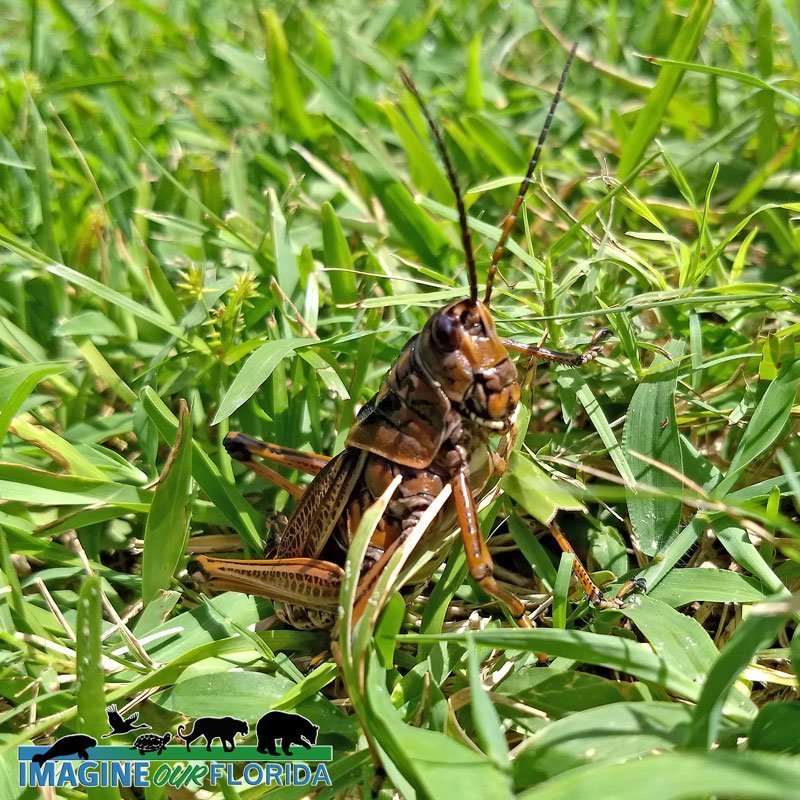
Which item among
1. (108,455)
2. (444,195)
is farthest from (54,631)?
(444,195)

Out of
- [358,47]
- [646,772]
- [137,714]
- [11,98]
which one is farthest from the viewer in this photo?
[358,47]

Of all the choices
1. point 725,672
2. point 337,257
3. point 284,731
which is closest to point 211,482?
point 284,731

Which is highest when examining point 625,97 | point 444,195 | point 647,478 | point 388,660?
point 625,97

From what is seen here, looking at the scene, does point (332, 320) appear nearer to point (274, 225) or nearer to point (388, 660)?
point (274, 225)

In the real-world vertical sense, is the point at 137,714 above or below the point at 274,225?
below

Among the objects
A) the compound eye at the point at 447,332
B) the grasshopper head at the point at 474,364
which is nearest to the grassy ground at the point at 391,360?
the grasshopper head at the point at 474,364
